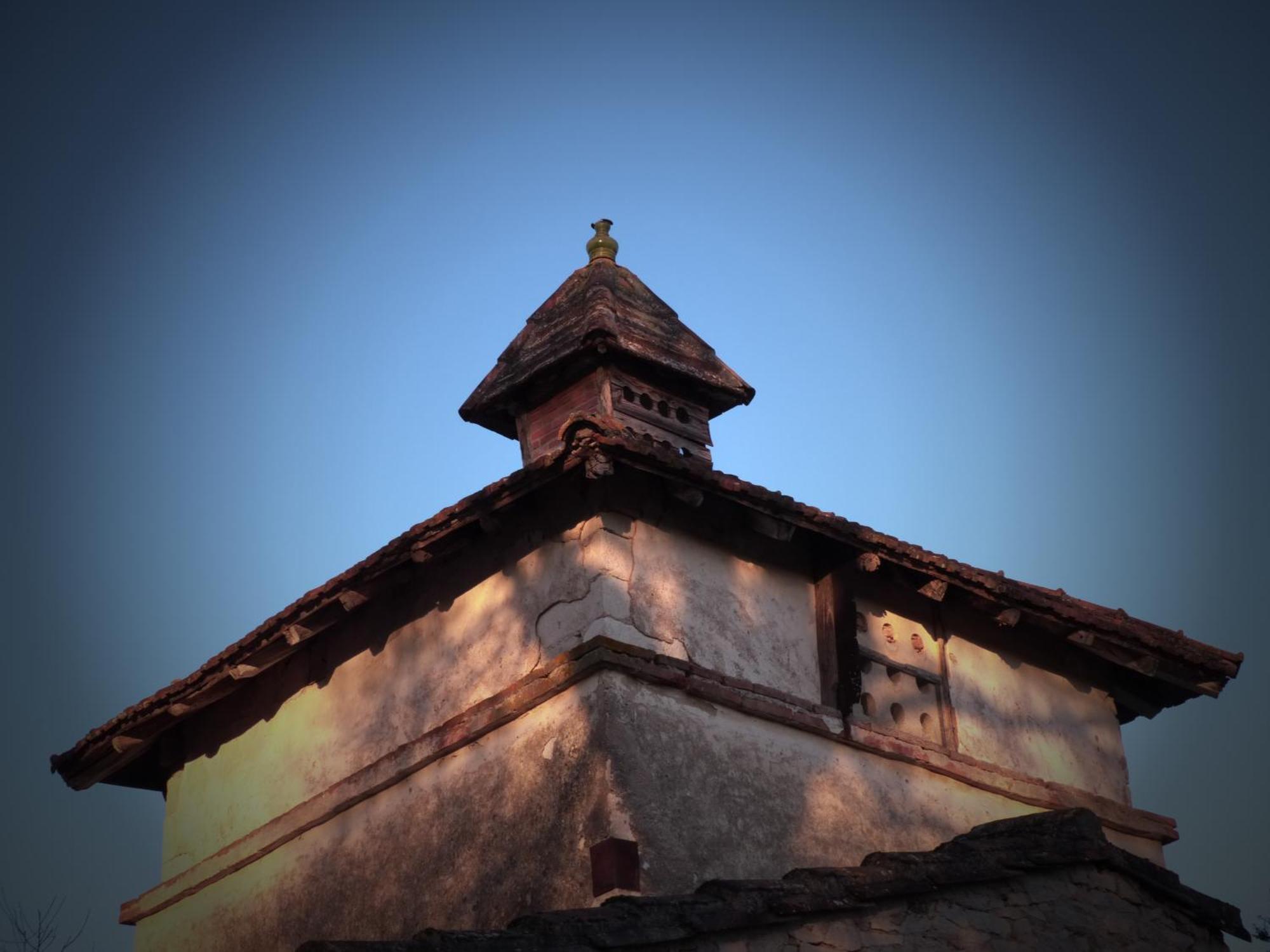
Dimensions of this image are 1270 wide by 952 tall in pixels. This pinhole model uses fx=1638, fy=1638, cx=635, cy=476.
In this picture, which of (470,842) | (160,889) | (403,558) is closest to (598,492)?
(403,558)

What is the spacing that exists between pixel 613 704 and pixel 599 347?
182 inches

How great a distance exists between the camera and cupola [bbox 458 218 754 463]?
47.2 ft

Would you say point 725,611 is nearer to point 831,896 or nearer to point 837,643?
point 837,643

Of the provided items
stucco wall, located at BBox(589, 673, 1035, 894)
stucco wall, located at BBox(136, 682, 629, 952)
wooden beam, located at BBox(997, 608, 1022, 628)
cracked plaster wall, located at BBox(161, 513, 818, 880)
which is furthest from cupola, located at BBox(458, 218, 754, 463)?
stucco wall, located at BBox(136, 682, 629, 952)

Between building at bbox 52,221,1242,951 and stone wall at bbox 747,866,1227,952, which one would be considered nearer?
stone wall at bbox 747,866,1227,952

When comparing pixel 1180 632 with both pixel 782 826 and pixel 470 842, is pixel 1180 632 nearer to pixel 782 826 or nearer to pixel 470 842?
pixel 782 826

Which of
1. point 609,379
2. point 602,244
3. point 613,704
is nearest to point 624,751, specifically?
point 613,704

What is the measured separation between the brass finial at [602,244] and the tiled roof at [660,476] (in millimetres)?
5674

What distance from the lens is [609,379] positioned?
47.2 feet

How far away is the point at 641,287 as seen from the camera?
16.2 meters

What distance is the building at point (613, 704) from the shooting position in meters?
10.6

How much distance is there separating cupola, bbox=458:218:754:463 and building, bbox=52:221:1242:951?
0.04m

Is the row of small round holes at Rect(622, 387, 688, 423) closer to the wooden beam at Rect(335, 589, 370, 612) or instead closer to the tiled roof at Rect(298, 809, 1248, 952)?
the wooden beam at Rect(335, 589, 370, 612)

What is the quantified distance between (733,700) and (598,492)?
171cm
